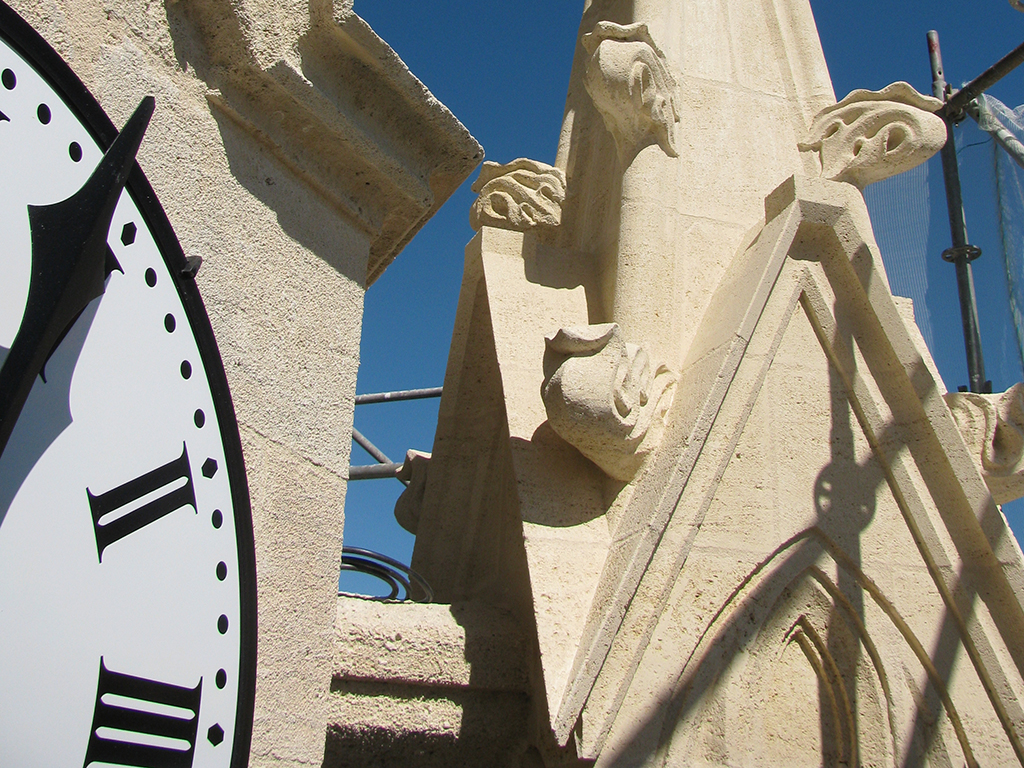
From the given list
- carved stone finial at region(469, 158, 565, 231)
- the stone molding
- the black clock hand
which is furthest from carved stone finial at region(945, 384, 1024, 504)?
the black clock hand

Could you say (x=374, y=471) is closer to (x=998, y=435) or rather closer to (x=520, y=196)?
(x=520, y=196)

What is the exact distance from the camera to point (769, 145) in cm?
468

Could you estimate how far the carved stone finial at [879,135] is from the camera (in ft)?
13.7

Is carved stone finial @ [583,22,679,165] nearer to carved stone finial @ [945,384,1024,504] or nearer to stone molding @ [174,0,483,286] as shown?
carved stone finial @ [945,384,1024,504]

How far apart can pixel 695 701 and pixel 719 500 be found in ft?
2.22

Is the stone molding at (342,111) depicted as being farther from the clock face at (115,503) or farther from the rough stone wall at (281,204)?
the clock face at (115,503)

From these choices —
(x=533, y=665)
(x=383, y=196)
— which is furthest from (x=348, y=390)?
(x=533, y=665)

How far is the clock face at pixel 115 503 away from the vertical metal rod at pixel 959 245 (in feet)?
15.9

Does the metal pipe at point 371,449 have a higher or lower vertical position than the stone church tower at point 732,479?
higher

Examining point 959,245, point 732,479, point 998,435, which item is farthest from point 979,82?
point 732,479

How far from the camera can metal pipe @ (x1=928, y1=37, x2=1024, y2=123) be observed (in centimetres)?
585

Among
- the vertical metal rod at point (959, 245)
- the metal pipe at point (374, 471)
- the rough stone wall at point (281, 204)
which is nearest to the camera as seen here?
the rough stone wall at point (281, 204)

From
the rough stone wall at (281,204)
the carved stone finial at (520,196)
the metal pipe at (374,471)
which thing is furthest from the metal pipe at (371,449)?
the rough stone wall at (281,204)

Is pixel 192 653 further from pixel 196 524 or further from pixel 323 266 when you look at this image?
pixel 323 266
